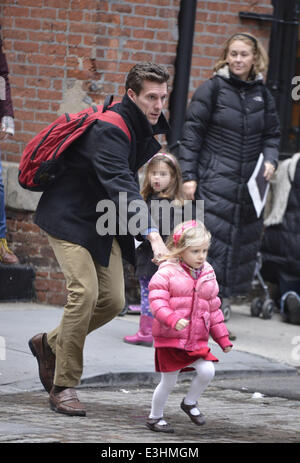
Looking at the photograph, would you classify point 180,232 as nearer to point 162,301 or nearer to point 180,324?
point 162,301

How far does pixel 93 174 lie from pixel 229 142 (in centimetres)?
315

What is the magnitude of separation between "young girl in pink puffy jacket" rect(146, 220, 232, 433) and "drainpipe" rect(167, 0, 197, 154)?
12.4 ft

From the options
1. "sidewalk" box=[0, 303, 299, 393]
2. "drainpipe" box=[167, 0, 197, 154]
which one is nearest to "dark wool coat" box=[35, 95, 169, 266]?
"sidewalk" box=[0, 303, 299, 393]

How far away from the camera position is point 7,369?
20.5 feet

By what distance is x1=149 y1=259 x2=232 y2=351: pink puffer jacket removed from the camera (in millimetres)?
4938

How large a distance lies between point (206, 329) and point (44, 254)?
13.2 feet

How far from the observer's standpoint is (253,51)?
26.7 feet

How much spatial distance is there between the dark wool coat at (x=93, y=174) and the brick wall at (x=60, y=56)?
3.41 meters

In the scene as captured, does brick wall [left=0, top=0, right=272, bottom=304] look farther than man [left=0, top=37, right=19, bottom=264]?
Yes

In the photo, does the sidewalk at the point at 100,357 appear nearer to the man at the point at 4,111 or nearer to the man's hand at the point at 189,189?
the man at the point at 4,111

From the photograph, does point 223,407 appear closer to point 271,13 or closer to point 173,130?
point 173,130

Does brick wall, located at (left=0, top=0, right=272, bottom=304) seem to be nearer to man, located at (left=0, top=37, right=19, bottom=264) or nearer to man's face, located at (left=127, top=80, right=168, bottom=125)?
man, located at (left=0, top=37, right=19, bottom=264)

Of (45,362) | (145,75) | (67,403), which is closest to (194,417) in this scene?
(67,403)

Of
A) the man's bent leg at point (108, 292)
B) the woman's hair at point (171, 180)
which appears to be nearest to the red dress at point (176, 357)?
the man's bent leg at point (108, 292)
